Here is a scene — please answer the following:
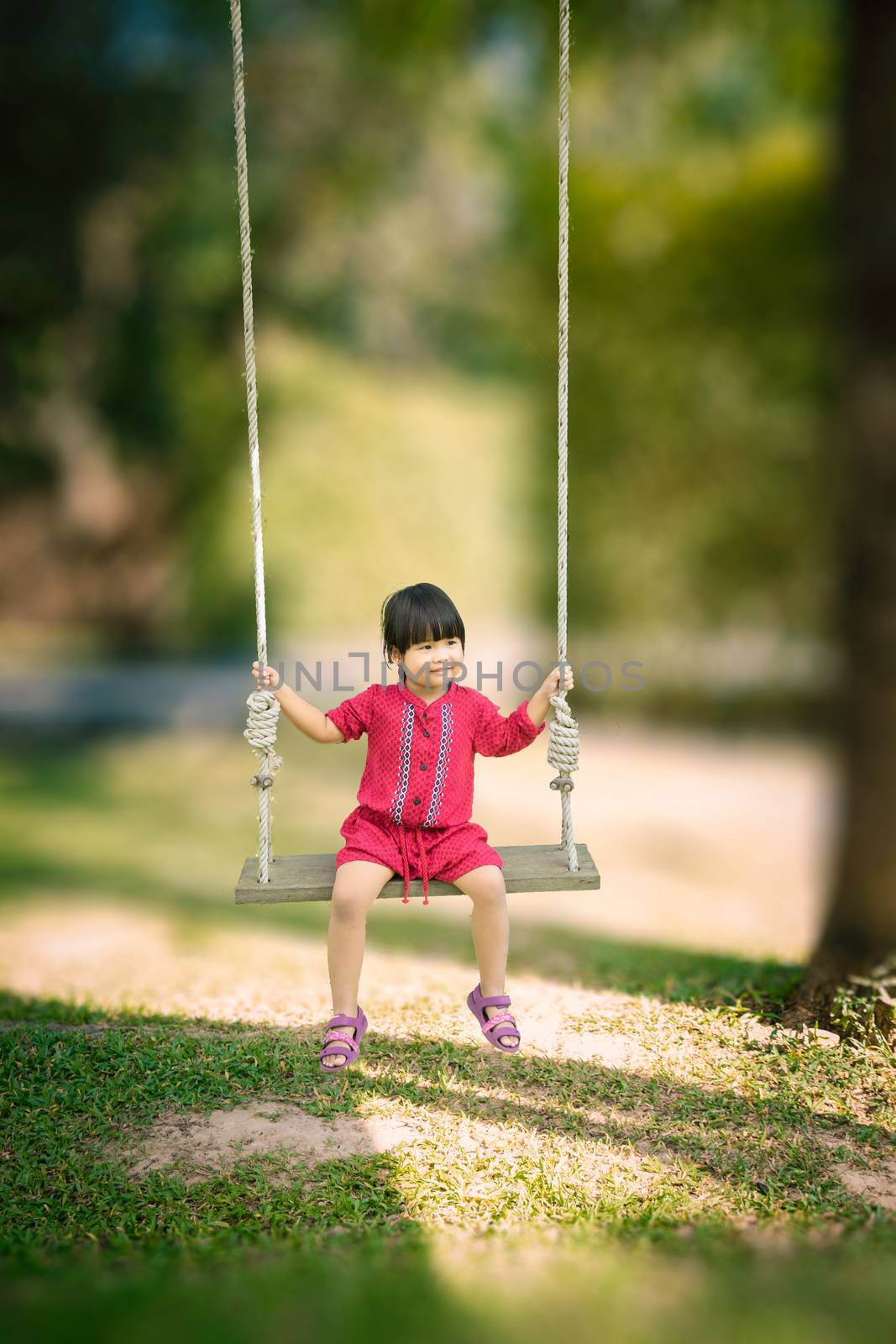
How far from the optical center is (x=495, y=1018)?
9.33 ft

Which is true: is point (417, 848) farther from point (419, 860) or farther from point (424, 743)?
point (424, 743)

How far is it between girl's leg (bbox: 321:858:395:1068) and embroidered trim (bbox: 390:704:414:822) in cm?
13

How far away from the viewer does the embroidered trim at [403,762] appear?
8.96 feet

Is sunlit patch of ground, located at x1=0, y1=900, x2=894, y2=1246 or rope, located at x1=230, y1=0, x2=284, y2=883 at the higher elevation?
rope, located at x1=230, y1=0, x2=284, y2=883

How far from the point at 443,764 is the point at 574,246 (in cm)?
660

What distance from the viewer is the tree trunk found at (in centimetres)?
312

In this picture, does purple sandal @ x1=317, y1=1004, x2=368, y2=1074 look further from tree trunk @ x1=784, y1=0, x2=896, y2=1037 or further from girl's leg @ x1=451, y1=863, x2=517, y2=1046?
tree trunk @ x1=784, y1=0, x2=896, y2=1037

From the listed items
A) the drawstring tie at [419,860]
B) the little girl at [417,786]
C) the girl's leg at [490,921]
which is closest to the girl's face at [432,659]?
the little girl at [417,786]

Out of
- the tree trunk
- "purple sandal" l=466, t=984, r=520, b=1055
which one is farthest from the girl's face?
the tree trunk

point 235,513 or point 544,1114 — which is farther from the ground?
point 235,513

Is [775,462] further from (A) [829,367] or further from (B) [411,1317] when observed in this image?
(B) [411,1317]

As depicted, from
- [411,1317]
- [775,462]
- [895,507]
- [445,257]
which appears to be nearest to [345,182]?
[445,257]

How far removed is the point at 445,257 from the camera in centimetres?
1418

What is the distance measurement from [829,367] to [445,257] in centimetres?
717
